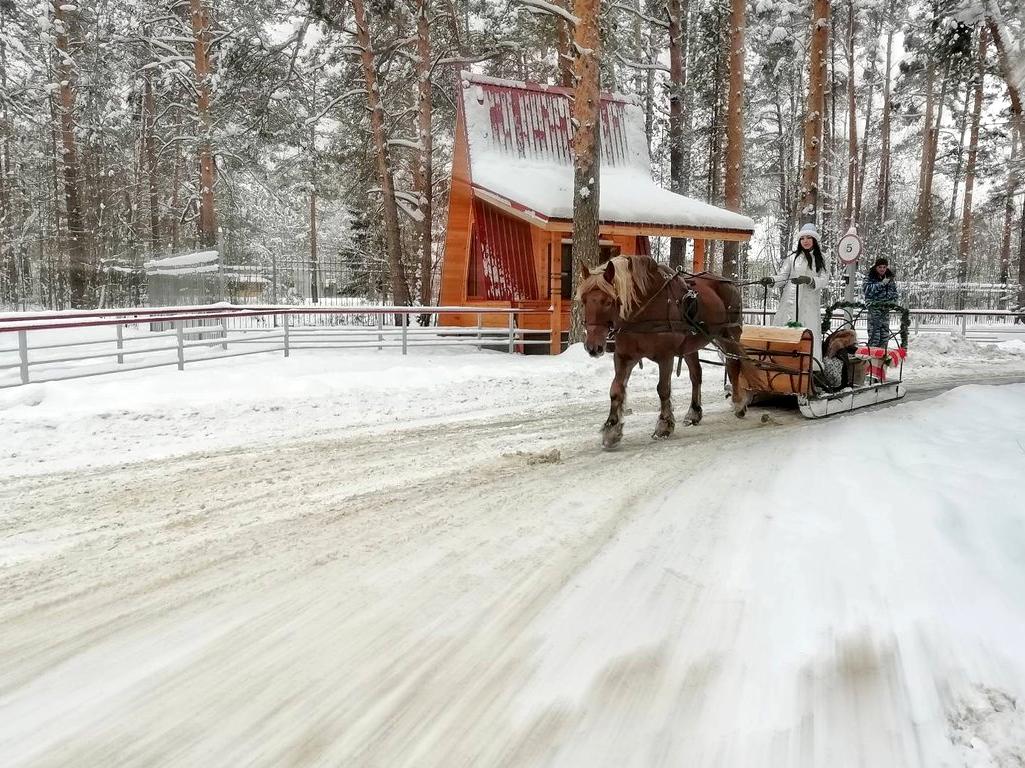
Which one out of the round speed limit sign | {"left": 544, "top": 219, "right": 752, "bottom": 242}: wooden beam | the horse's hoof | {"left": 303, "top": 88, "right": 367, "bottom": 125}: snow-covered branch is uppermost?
{"left": 303, "top": 88, "right": 367, "bottom": 125}: snow-covered branch

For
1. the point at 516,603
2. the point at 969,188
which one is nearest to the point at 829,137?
the point at 969,188

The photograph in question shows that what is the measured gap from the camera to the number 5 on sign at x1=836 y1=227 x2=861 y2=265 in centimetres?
1116

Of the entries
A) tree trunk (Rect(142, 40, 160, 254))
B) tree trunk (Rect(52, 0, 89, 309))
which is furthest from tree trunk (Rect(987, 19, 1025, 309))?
tree trunk (Rect(142, 40, 160, 254))

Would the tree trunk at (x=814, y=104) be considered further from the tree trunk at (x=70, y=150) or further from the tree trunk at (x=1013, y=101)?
the tree trunk at (x=70, y=150)

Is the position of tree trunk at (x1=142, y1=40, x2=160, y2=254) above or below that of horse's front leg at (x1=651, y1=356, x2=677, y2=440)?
above

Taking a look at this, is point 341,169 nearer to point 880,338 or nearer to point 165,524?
point 880,338

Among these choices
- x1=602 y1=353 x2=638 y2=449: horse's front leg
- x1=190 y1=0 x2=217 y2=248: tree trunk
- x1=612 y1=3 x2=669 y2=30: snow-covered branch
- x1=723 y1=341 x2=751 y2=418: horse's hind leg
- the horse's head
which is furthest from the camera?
x1=190 y1=0 x2=217 y2=248: tree trunk

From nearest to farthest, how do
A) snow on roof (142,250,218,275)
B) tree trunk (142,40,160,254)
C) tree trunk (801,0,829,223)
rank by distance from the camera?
tree trunk (801,0,829,223)
snow on roof (142,250,218,275)
tree trunk (142,40,160,254)

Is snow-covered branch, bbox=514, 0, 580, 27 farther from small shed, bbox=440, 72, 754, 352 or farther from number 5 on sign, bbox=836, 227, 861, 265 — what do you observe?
number 5 on sign, bbox=836, 227, 861, 265

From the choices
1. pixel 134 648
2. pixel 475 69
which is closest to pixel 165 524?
pixel 134 648

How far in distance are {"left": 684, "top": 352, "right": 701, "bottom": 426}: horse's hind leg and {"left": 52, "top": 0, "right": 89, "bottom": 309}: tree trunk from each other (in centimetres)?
1928

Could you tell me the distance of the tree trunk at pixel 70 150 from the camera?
18516mm

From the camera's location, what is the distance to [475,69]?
941 inches

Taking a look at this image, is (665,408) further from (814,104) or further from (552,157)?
(814,104)
